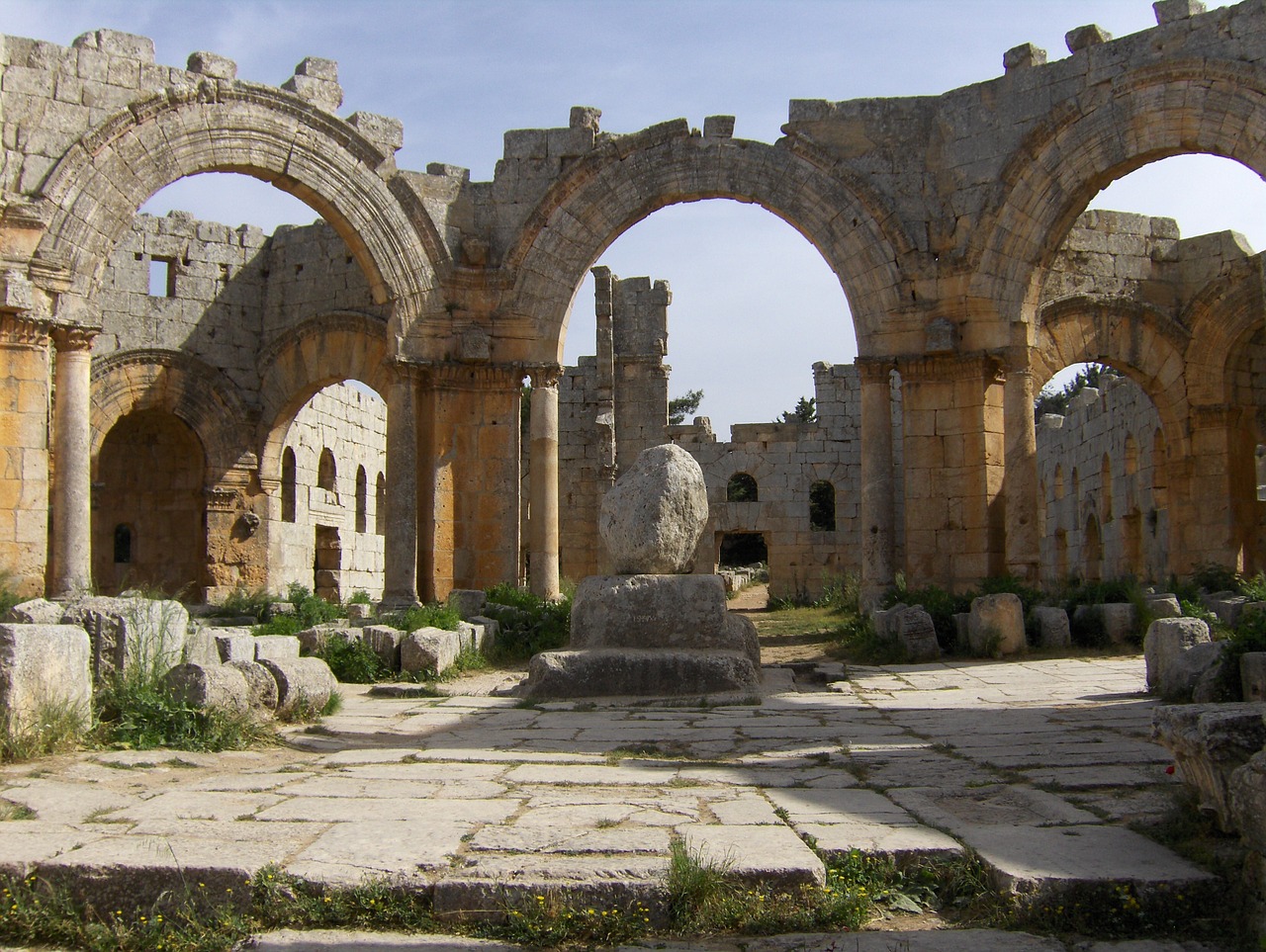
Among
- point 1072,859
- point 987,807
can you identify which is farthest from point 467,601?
point 1072,859

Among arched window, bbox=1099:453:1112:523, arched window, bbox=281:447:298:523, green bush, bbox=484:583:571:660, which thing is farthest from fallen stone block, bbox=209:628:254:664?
arched window, bbox=1099:453:1112:523

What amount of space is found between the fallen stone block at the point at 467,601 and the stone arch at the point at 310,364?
495cm

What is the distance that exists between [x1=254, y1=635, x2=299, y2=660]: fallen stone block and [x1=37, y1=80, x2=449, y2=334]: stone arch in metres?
5.82

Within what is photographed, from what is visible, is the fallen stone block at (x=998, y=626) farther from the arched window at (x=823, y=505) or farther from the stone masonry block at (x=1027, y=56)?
the arched window at (x=823, y=505)

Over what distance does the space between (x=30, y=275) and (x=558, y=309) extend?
5.93 m

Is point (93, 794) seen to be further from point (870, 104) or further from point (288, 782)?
point (870, 104)

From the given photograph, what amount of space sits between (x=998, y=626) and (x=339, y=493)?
45.5ft

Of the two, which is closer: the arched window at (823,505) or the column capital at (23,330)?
the column capital at (23,330)

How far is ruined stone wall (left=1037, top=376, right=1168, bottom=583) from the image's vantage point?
19797 millimetres

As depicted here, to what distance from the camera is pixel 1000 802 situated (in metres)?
4.62

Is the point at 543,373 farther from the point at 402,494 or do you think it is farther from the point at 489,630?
the point at 489,630

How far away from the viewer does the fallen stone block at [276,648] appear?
8.38m

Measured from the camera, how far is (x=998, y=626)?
38.4 ft

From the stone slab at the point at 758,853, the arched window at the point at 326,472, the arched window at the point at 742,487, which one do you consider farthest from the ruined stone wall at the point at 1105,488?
the stone slab at the point at 758,853
